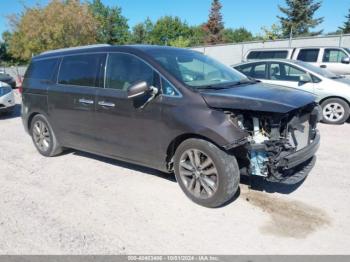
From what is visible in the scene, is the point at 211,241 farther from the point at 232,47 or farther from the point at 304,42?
the point at 232,47

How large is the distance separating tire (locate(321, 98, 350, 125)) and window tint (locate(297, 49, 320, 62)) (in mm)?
→ 4079

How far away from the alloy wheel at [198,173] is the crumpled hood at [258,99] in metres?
0.64

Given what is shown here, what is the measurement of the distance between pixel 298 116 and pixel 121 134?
2.30 m

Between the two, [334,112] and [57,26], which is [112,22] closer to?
[57,26]

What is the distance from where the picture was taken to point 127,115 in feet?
14.9

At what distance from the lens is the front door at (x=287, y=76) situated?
8406 millimetres

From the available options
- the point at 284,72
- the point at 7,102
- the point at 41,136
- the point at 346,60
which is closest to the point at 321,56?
the point at 346,60

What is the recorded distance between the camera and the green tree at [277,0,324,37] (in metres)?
49.6

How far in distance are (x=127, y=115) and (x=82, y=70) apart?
49.4 inches

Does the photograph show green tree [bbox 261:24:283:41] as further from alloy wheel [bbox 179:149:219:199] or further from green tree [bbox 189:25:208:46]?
alloy wheel [bbox 179:149:219:199]

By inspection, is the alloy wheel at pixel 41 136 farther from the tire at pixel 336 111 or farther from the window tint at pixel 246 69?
the tire at pixel 336 111

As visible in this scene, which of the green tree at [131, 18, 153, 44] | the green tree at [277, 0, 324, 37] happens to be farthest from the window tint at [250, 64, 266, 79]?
the green tree at [131, 18, 153, 44]

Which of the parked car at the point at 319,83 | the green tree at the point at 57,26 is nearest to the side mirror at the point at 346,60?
the parked car at the point at 319,83

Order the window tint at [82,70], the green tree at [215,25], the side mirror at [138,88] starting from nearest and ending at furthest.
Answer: the side mirror at [138,88] < the window tint at [82,70] < the green tree at [215,25]
